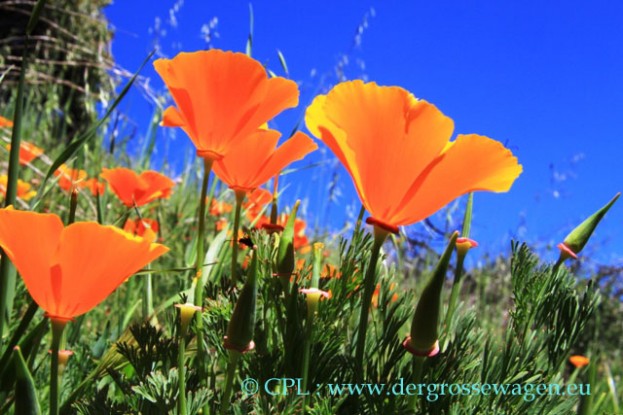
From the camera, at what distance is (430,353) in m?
0.57

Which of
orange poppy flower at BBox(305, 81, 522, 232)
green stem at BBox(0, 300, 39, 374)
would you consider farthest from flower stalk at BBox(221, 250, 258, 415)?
green stem at BBox(0, 300, 39, 374)

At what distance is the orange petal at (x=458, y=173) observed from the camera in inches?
22.6

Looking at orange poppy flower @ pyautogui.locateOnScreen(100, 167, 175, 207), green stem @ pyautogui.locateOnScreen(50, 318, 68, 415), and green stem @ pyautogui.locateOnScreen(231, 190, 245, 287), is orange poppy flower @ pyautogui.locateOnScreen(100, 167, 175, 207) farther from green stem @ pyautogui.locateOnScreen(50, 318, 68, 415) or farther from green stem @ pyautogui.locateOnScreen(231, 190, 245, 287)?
green stem @ pyautogui.locateOnScreen(50, 318, 68, 415)

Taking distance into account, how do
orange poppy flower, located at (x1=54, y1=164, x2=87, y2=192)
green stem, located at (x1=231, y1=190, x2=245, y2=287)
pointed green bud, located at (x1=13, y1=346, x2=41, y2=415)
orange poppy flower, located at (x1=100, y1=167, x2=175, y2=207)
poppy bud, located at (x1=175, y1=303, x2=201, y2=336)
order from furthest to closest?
orange poppy flower, located at (x1=100, y1=167, x2=175, y2=207), orange poppy flower, located at (x1=54, y1=164, x2=87, y2=192), green stem, located at (x1=231, y1=190, x2=245, y2=287), poppy bud, located at (x1=175, y1=303, x2=201, y2=336), pointed green bud, located at (x1=13, y1=346, x2=41, y2=415)

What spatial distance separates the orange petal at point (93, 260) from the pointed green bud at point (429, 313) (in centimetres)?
25

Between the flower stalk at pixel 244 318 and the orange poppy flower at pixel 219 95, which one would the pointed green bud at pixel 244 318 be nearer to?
the flower stalk at pixel 244 318

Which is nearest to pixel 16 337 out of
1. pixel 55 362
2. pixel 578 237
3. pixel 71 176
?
pixel 55 362

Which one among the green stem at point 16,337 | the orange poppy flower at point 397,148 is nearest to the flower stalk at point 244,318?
the orange poppy flower at point 397,148

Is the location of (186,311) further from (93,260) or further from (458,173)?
(458,173)

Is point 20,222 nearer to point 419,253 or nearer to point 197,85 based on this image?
point 197,85
